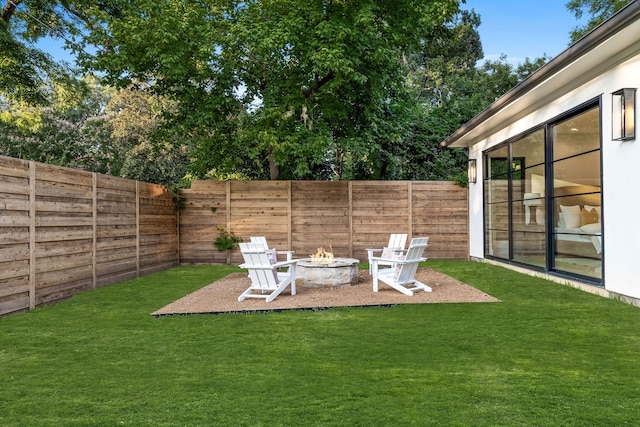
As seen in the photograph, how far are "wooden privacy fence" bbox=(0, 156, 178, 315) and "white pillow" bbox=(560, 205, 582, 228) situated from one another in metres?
7.23

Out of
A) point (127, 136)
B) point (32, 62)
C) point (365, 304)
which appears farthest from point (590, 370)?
point (127, 136)

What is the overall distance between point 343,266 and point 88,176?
414 cm

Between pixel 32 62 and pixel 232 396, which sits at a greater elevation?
pixel 32 62

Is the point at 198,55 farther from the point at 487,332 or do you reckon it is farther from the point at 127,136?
the point at 127,136

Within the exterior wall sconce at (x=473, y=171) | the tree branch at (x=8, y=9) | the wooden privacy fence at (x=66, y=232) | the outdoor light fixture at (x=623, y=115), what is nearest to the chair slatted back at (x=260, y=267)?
the wooden privacy fence at (x=66, y=232)

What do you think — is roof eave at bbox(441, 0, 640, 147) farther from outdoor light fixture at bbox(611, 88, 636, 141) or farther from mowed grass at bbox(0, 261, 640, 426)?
mowed grass at bbox(0, 261, 640, 426)

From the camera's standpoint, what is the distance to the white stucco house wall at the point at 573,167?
5.23m

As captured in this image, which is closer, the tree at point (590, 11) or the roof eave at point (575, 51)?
the roof eave at point (575, 51)

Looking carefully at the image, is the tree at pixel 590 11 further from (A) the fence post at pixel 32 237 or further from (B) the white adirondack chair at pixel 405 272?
(A) the fence post at pixel 32 237

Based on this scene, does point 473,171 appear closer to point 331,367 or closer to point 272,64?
point 272,64

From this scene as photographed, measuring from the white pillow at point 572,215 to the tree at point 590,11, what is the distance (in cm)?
1291

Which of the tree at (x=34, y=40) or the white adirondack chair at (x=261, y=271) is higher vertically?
the tree at (x=34, y=40)

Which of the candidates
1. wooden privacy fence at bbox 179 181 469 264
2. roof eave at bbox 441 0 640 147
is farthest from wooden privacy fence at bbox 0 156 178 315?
roof eave at bbox 441 0 640 147

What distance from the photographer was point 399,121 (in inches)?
470
